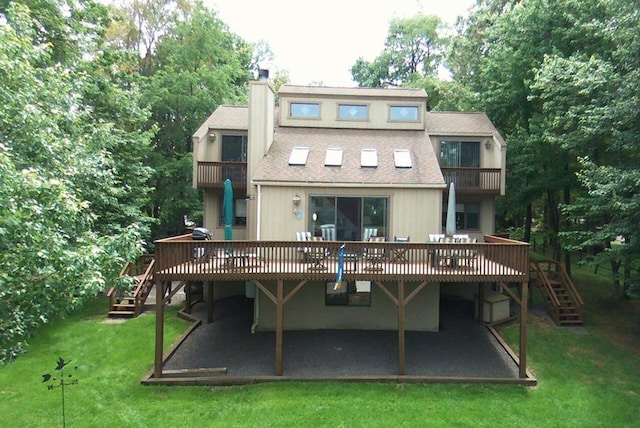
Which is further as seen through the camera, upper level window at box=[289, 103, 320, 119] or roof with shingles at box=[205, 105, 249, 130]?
upper level window at box=[289, 103, 320, 119]

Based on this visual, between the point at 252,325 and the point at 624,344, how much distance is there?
11.4m

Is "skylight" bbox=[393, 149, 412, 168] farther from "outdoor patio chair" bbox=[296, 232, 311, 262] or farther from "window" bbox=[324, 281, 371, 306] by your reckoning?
"window" bbox=[324, 281, 371, 306]

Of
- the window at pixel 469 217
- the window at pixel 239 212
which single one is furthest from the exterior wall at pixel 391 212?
the window at pixel 469 217

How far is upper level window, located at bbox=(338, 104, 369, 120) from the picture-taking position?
1533cm

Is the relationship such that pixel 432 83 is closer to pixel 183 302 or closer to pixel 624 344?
pixel 624 344

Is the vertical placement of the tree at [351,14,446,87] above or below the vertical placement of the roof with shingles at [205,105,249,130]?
Answer: above

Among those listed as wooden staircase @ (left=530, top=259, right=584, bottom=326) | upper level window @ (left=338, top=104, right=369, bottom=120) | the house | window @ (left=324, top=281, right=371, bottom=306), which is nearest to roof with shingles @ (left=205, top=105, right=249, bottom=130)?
the house

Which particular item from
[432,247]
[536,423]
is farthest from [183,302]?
[536,423]

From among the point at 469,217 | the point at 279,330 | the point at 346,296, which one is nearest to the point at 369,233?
the point at 346,296

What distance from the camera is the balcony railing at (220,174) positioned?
14.1 m

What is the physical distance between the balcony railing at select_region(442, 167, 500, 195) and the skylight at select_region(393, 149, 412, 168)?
205cm

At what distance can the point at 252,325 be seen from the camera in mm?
11898

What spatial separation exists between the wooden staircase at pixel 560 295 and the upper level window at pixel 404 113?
746 cm

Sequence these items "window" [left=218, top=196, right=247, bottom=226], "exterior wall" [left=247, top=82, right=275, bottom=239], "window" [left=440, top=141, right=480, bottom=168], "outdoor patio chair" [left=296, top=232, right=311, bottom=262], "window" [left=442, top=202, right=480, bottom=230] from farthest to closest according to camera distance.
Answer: "window" [left=440, top=141, right=480, bottom=168]
"window" [left=442, top=202, right=480, bottom=230]
"window" [left=218, top=196, right=247, bottom=226]
"exterior wall" [left=247, top=82, right=275, bottom=239]
"outdoor patio chair" [left=296, top=232, right=311, bottom=262]
